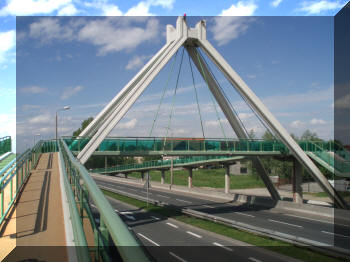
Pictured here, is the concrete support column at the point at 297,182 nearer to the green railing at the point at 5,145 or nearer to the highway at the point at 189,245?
the highway at the point at 189,245

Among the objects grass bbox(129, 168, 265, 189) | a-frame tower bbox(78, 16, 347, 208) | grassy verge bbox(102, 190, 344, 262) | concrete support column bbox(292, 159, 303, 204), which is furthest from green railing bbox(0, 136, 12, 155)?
grass bbox(129, 168, 265, 189)

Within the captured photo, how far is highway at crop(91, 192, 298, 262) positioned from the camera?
14.4 m

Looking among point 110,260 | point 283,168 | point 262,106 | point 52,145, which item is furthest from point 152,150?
point 283,168

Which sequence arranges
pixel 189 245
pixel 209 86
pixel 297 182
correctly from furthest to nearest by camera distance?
Result: pixel 297 182 < pixel 209 86 < pixel 189 245

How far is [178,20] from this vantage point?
2436cm

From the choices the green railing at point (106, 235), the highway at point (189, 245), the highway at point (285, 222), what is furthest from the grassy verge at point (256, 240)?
the green railing at point (106, 235)

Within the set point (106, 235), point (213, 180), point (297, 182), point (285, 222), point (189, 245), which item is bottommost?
point (213, 180)

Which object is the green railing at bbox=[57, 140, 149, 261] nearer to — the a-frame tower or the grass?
the a-frame tower

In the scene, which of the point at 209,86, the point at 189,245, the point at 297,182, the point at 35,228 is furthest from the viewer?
the point at 297,182

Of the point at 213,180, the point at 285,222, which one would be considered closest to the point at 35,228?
the point at 285,222

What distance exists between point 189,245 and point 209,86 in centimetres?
1398

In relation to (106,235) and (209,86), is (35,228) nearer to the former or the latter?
(106,235)

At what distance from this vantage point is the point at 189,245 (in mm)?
16531

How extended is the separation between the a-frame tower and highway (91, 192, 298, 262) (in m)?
7.24
